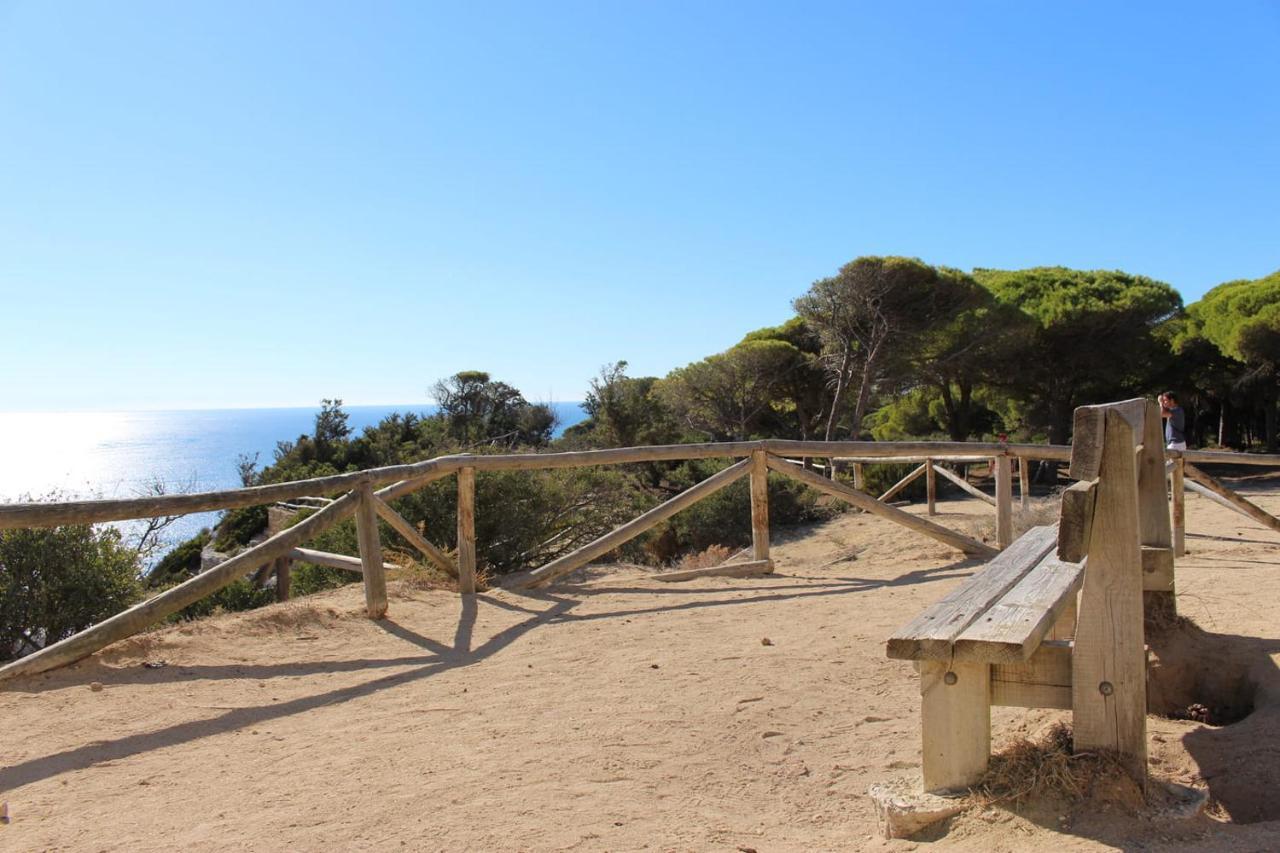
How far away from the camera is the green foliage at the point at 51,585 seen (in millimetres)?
5574

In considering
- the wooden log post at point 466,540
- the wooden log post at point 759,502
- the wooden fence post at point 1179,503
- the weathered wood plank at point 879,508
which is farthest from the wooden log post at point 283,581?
the wooden fence post at point 1179,503

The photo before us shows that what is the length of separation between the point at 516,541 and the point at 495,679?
488 centimetres

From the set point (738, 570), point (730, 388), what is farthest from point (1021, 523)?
point (730, 388)

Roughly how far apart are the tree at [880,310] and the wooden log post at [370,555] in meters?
16.6

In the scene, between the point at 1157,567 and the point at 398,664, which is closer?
the point at 1157,567

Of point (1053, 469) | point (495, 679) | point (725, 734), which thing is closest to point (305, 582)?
point (495, 679)

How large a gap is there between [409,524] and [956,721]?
5.22m

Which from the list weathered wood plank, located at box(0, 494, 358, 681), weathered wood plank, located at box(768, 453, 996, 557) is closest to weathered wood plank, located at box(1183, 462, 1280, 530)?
weathered wood plank, located at box(768, 453, 996, 557)

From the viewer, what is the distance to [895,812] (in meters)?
2.44

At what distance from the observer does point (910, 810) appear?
242cm

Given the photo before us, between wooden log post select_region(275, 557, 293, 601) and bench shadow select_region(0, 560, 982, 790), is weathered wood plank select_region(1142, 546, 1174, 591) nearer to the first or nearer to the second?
bench shadow select_region(0, 560, 982, 790)

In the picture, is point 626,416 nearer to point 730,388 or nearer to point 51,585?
point 730,388

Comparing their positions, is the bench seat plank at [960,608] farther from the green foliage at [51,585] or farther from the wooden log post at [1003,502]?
the green foliage at [51,585]

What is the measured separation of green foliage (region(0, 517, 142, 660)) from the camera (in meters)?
5.57
